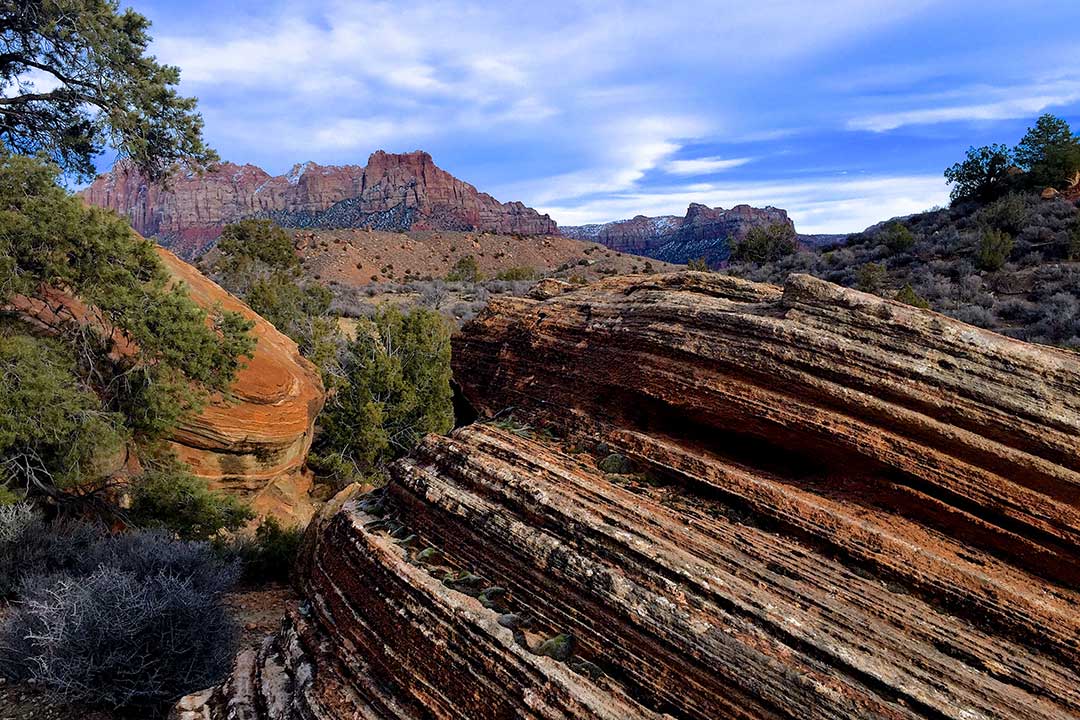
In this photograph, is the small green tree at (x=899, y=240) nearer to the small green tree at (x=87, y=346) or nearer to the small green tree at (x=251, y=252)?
the small green tree at (x=87, y=346)

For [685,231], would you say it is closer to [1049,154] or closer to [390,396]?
[1049,154]

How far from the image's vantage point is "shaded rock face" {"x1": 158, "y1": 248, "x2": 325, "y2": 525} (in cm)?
1312

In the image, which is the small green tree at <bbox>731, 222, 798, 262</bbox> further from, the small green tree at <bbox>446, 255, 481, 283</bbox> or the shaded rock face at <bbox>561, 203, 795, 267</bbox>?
the shaded rock face at <bbox>561, 203, 795, 267</bbox>

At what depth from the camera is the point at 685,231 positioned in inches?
5984

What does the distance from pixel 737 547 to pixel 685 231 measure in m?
156

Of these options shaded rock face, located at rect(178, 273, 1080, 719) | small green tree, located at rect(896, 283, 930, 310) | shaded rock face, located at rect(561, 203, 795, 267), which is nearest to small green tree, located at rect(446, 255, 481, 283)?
small green tree, located at rect(896, 283, 930, 310)

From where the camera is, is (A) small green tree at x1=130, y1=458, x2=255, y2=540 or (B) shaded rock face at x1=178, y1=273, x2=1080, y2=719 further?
(A) small green tree at x1=130, y1=458, x2=255, y2=540

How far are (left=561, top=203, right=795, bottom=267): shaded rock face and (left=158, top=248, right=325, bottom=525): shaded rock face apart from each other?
10265 centimetres

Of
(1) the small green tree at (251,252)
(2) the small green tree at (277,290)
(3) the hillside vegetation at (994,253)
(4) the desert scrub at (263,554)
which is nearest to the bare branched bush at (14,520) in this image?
(4) the desert scrub at (263,554)

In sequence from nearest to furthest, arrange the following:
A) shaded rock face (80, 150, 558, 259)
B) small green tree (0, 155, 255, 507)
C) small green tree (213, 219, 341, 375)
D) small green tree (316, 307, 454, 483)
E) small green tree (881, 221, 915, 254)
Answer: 1. small green tree (0, 155, 255, 507)
2. small green tree (316, 307, 454, 483)
3. small green tree (213, 219, 341, 375)
4. small green tree (881, 221, 915, 254)
5. shaded rock face (80, 150, 558, 259)

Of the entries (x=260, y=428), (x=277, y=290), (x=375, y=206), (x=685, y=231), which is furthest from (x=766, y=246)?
(x=375, y=206)

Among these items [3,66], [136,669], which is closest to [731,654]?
[136,669]

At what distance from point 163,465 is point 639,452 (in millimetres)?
10696

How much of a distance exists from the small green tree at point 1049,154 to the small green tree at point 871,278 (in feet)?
55.8
